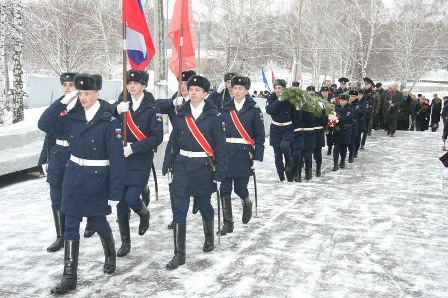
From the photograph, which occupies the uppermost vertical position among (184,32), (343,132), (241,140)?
(184,32)

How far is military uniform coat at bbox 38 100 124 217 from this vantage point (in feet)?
15.4

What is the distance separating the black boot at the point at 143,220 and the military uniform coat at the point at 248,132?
4.33 ft

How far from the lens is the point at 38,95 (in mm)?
23047

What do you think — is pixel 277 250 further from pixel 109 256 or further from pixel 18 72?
pixel 18 72

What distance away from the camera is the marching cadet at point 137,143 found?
5734 mm

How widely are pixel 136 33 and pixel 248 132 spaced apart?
6.79ft

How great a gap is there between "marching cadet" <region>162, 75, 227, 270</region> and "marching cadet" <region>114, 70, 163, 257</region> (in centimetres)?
38

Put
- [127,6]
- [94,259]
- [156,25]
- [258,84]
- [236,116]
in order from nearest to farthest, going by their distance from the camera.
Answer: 1. [94,259]
2. [127,6]
3. [236,116]
4. [156,25]
5. [258,84]

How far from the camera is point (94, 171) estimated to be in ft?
15.4

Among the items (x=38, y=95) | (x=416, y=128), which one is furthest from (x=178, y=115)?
(x=416, y=128)

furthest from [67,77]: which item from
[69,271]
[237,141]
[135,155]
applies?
[237,141]

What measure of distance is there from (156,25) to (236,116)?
6640mm

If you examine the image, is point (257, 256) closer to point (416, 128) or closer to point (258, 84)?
point (416, 128)

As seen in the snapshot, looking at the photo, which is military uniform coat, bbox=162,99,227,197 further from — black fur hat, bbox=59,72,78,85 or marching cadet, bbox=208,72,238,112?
marching cadet, bbox=208,72,238,112
